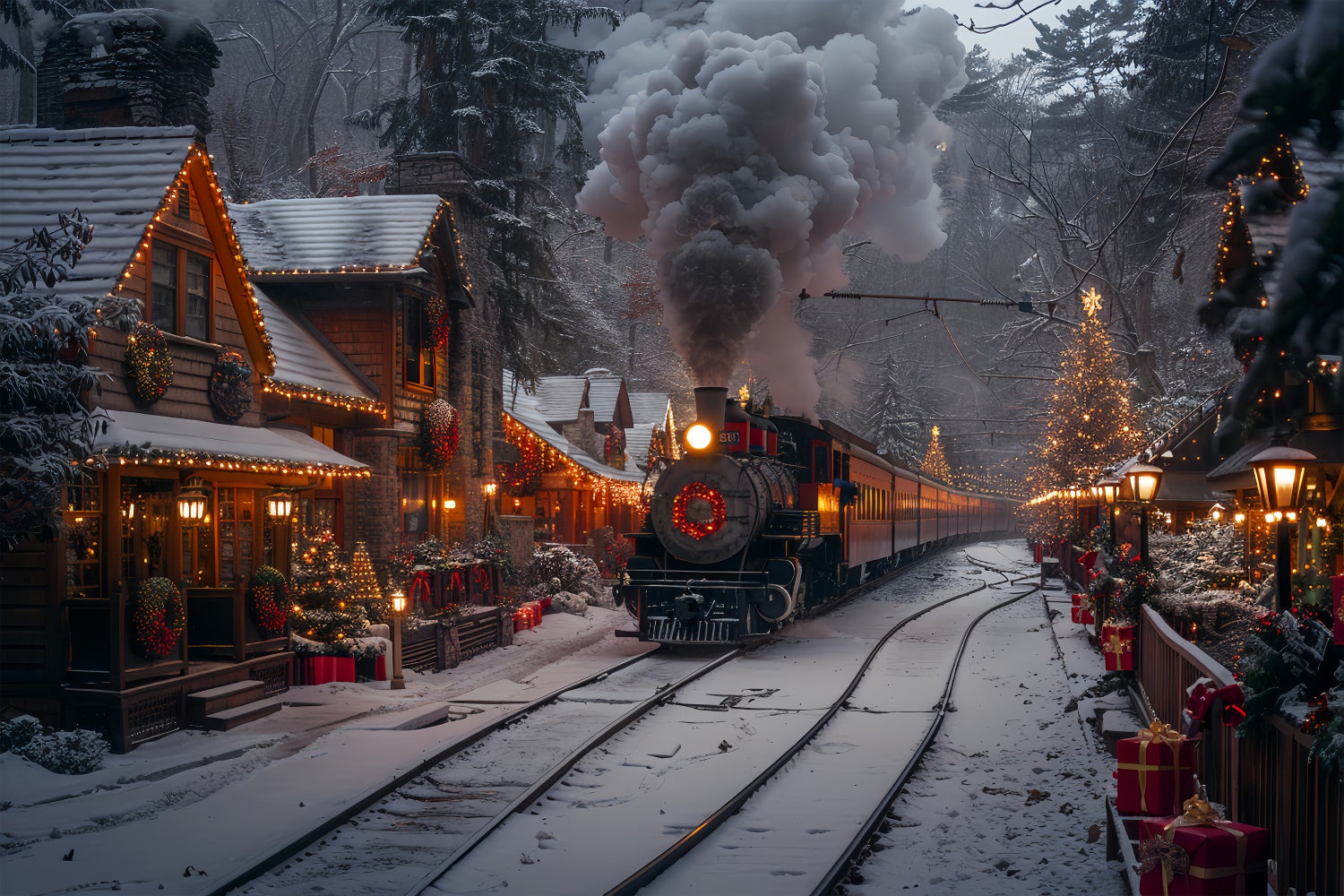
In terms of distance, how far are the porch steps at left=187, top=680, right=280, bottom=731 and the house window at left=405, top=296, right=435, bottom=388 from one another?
301 inches

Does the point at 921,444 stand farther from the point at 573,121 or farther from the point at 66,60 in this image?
the point at 66,60

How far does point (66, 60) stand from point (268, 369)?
188 inches

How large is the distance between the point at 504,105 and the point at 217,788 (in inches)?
859

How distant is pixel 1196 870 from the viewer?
17.6ft

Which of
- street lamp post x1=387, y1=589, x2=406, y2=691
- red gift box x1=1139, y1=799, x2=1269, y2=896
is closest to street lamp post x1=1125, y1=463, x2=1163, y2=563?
red gift box x1=1139, y1=799, x2=1269, y2=896

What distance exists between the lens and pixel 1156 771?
22.5ft

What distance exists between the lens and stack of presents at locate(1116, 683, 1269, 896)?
5.35 m

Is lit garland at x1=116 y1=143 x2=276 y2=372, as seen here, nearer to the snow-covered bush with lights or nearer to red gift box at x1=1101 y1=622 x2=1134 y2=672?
the snow-covered bush with lights

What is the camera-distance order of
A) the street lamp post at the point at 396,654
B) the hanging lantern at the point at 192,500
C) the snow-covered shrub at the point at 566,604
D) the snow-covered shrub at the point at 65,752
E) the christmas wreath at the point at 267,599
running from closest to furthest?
the snow-covered shrub at the point at 65,752, the hanging lantern at the point at 192,500, the christmas wreath at the point at 267,599, the street lamp post at the point at 396,654, the snow-covered shrub at the point at 566,604

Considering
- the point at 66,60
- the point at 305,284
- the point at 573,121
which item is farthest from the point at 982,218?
the point at 66,60

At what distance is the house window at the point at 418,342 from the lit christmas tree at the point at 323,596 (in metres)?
4.33

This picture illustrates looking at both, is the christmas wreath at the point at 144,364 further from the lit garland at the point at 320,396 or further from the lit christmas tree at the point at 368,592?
the lit christmas tree at the point at 368,592

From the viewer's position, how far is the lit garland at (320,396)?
1458cm

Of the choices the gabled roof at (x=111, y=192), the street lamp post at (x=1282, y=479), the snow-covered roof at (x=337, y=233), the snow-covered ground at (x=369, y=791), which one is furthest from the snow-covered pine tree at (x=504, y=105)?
the street lamp post at (x=1282, y=479)
